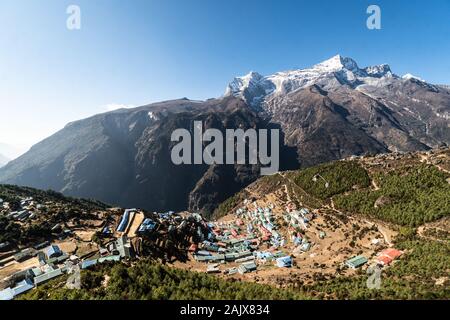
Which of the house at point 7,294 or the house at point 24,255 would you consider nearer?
the house at point 7,294

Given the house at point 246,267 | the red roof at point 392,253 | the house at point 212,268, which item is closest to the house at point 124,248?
the house at point 212,268

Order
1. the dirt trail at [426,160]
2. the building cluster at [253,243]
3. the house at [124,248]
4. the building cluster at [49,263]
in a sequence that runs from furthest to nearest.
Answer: the dirt trail at [426,160], the building cluster at [253,243], the house at [124,248], the building cluster at [49,263]

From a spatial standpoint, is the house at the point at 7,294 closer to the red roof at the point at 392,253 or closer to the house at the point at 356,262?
the house at the point at 356,262

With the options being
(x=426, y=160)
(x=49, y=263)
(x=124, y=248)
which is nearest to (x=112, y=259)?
(x=124, y=248)

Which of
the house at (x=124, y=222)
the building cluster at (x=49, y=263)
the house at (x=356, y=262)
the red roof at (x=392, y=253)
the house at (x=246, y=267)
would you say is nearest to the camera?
the building cluster at (x=49, y=263)
